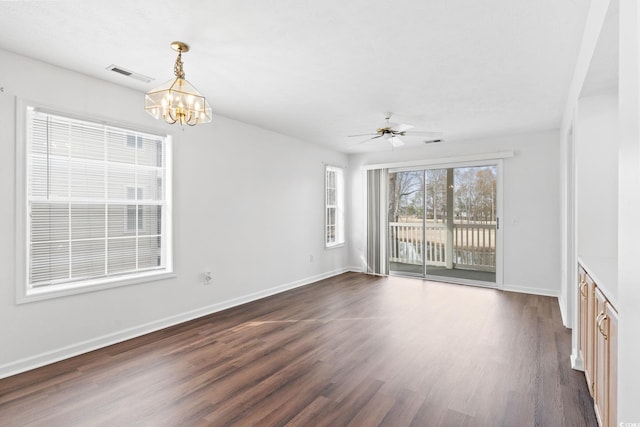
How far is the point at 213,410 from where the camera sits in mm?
2184

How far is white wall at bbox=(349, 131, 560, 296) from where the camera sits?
199 inches

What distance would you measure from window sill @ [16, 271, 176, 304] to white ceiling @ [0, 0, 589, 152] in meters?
2.00

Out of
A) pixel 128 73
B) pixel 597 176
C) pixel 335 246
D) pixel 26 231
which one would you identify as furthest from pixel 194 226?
pixel 597 176

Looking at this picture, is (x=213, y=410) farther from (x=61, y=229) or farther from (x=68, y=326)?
(x=61, y=229)

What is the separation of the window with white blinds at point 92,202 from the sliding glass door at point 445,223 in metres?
4.43

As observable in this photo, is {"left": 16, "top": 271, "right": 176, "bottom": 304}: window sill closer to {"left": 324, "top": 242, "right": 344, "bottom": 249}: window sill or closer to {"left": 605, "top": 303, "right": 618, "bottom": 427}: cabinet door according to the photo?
{"left": 324, "top": 242, "right": 344, "bottom": 249}: window sill

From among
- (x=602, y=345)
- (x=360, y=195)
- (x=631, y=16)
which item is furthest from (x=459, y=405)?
(x=360, y=195)

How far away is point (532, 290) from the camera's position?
17.2 feet

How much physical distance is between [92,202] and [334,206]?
175 inches

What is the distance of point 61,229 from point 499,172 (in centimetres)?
599

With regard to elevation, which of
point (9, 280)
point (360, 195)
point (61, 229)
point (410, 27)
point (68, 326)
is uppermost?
point (410, 27)

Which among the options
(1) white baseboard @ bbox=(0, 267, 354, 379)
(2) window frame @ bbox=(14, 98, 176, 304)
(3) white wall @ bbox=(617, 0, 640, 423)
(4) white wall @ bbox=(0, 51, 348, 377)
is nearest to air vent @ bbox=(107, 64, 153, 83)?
(4) white wall @ bbox=(0, 51, 348, 377)

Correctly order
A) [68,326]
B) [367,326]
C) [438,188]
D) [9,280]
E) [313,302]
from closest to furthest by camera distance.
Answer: [9,280] < [68,326] < [367,326] < [313,302] < [438,188]

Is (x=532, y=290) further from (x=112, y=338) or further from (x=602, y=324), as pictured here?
(x=112, y=338)
